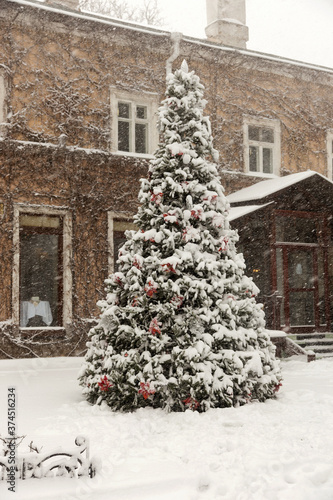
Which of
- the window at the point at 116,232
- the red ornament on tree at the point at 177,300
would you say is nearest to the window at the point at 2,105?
the window at the point at 116,232

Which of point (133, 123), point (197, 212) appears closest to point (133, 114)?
point (133, 123)

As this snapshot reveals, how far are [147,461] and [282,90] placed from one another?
42.1 ft

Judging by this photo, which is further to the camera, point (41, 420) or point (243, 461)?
point (41, 420)

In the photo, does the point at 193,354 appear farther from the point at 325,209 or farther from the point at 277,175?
the point at 277,175

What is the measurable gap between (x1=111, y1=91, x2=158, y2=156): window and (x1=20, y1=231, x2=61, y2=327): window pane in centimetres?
262

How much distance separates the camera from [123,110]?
14.2m

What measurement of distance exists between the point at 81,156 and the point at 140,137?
183 cm

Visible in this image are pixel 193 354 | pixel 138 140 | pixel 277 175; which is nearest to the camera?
pixel 193 354

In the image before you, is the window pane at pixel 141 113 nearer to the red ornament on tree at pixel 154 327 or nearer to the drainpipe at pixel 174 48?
the drainpipe at pixel 174 48

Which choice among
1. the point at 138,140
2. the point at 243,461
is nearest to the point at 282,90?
the point at 138,140

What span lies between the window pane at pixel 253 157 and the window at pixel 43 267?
5.24 m

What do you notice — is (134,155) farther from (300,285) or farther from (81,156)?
(300,285)

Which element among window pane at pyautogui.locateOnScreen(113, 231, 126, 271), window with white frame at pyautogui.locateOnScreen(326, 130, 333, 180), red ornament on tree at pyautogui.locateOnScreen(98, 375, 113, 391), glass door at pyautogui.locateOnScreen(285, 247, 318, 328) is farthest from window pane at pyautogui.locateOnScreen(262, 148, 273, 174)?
red ornament on tree at pyautogui.locateOnScreen(98, 375, 113, 391)

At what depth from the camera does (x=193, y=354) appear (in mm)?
6922
